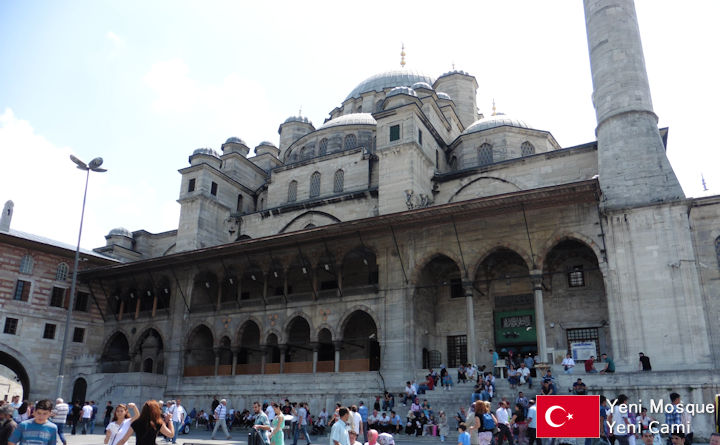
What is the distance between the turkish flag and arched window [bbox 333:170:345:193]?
23.0m

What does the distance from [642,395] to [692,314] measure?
351cm

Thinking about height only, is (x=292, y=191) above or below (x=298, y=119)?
below

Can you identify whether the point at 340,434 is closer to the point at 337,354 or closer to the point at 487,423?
the point at 487,423

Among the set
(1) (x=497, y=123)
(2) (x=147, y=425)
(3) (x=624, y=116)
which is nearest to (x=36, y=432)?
(2) (x=147, y=425)

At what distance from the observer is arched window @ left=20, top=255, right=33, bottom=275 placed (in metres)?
25.0

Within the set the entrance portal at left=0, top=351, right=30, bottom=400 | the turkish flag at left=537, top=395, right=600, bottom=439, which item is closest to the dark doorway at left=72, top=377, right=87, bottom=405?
the entrance portal at left=0, top=351, right=30, bottom=400

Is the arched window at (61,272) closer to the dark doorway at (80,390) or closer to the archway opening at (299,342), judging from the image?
the dark doorway at (80,390)

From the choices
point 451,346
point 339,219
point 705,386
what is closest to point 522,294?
point 451,346

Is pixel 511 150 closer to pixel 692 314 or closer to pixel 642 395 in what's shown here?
pixel 692 314

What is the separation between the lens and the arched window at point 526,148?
25609mm

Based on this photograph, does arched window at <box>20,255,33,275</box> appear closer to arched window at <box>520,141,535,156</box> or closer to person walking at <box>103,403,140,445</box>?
person walking at <box>103,403,140,445</box>

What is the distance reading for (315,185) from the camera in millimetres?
28250

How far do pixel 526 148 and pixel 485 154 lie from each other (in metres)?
1.89

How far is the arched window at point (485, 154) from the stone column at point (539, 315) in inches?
362
